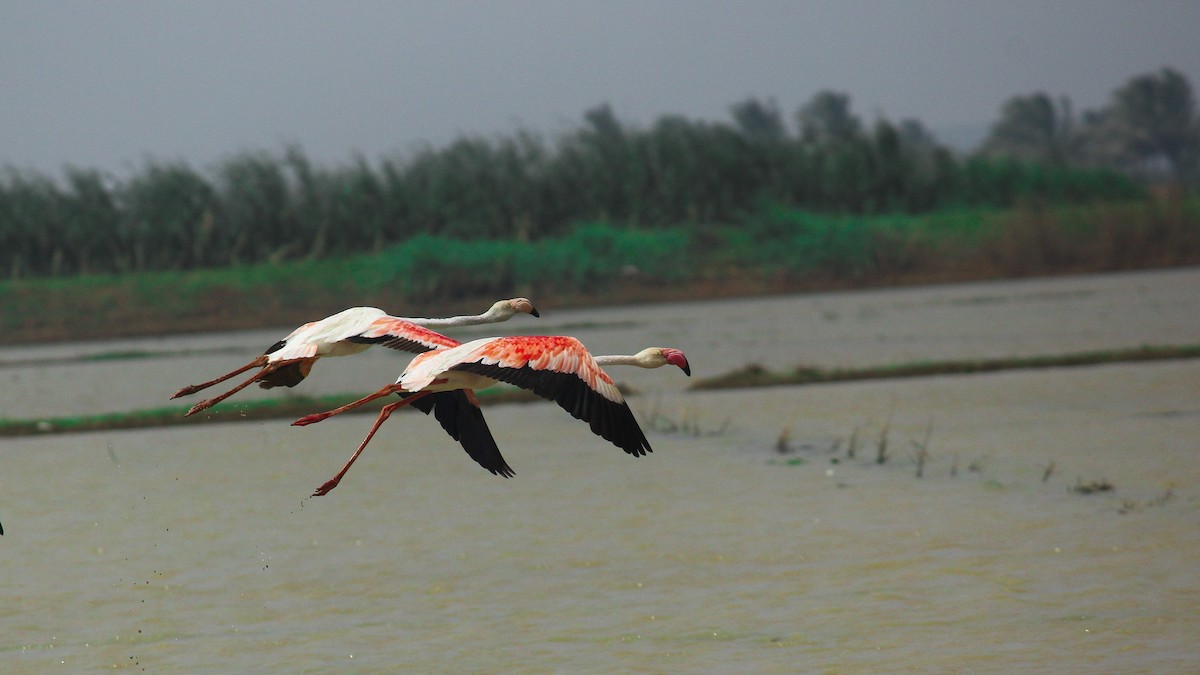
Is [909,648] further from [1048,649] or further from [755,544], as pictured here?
[755,544]

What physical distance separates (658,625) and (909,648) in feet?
4.58

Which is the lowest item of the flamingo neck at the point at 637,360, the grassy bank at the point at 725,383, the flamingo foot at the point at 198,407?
the grassy bank at the point at 725,383

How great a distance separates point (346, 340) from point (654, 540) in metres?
5.77

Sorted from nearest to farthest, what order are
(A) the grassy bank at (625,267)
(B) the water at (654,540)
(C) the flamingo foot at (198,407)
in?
(C) the flamingo foot at (198,407) → (B) the water at (654,540) → (A) the grassy bank at (625,267)

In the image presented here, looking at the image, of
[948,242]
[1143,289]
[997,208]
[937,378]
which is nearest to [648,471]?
[937,378]

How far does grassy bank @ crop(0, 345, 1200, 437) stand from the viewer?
17469 mm

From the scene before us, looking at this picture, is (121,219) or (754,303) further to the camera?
(121,219)

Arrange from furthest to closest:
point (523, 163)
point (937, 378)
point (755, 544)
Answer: point (523, 163) → point (937, 378) → point (755, 544)

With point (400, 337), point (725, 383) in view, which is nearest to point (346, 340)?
point (400, 337)

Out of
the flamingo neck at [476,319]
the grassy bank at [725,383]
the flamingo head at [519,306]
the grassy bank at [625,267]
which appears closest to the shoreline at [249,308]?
the grassy bank at [625,267]

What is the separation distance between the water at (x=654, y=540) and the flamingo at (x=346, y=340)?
2720 mm

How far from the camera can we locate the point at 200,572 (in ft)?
35.4

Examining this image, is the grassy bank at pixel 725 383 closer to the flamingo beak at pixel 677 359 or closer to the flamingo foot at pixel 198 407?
the flamingo foot at pixel 198 407

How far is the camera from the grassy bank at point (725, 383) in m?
17.5
